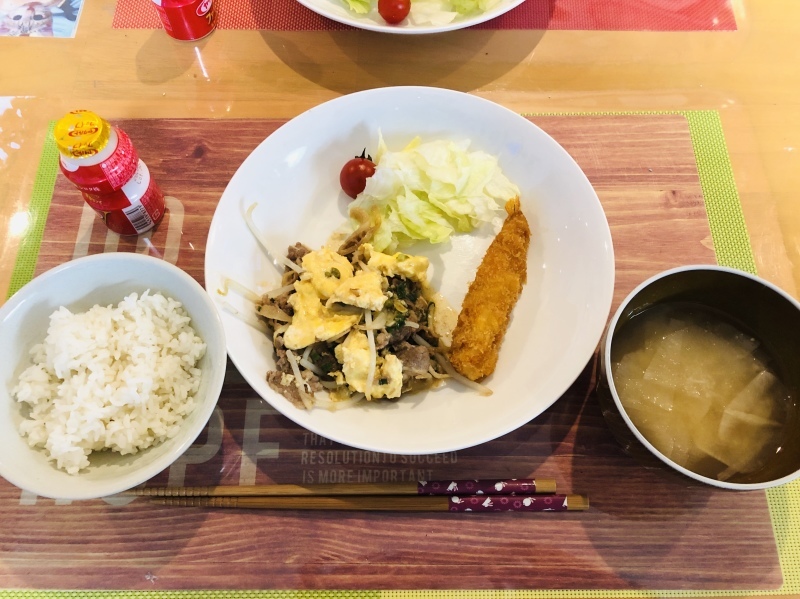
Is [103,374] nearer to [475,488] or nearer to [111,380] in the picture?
[111,380]

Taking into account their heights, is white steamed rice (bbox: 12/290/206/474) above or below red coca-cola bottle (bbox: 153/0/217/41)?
below

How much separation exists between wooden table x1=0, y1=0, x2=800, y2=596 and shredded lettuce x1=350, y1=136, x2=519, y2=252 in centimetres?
44

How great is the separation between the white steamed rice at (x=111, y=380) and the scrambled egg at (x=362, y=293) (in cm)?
42

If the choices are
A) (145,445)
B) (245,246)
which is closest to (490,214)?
(245,246)

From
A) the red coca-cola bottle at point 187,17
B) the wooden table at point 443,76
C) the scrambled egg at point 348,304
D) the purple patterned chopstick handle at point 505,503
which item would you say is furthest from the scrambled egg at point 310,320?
the red coca-cola bottle at point 187,17

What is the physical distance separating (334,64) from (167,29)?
74 centimetres

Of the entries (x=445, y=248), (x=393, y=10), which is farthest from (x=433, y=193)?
(x=393, y=10)

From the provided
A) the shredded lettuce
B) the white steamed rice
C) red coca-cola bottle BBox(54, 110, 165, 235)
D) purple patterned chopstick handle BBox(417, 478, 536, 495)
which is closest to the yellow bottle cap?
red coca-cola bottle BBox(54, 110, 165, 235)

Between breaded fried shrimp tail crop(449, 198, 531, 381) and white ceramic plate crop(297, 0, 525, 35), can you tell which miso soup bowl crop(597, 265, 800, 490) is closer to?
breaded fried shrimp tail crop(449, 198, 531, 381)

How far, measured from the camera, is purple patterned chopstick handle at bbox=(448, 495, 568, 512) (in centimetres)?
158

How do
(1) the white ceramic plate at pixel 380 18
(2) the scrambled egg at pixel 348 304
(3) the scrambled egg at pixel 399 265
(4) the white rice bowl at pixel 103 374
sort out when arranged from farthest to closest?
(1) the white ceramic plate at pixel 380 18 < (3) the scrambled egg at pixel 399 265 < (2) the scrambled egg at pixel 348 304 < (4) the white rice bowl at pixel 103 374

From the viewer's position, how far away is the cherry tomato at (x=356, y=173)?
1945 mm

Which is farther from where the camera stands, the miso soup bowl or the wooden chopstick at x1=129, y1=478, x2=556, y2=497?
the wooden chopstick at x1=129, y1=478, x2=556, y2=497

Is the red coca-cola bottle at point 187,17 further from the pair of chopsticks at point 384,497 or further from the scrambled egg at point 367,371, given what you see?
the pair of chopsticks at point 384,497
